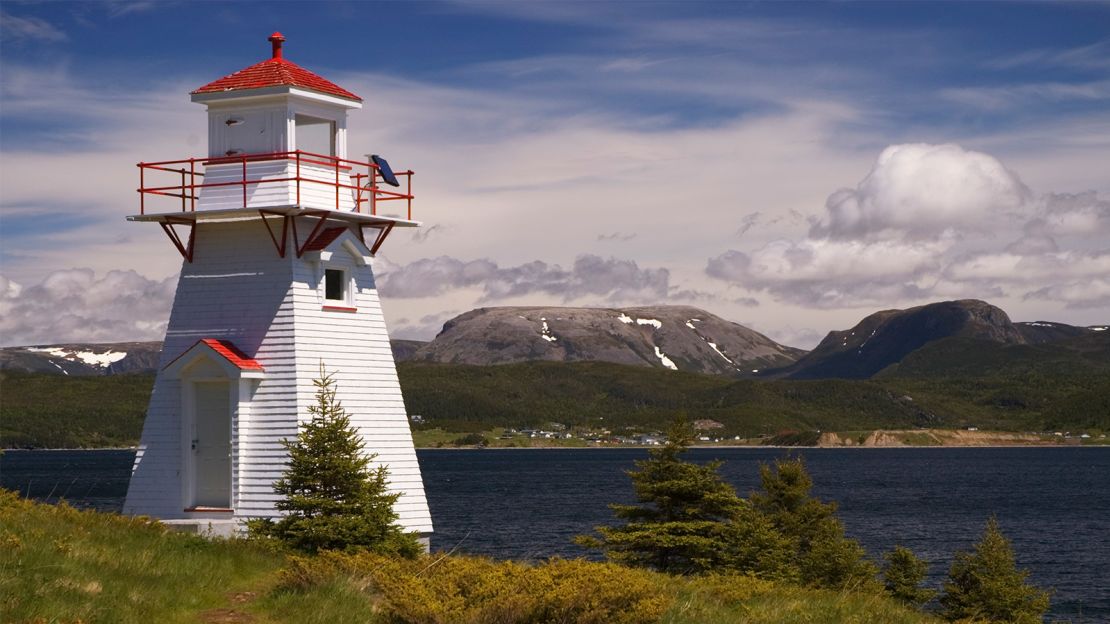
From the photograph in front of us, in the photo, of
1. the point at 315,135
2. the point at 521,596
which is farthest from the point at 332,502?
the point at 315,135

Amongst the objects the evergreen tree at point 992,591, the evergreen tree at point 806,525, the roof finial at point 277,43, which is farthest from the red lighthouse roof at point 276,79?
the evergreen tree at point 992,591

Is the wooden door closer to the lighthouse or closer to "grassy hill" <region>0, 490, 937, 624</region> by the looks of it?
the lighthouse

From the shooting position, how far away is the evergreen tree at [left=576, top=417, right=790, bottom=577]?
2625 cm

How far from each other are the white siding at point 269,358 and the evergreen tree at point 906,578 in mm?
17622

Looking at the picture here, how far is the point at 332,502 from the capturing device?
2042 cm

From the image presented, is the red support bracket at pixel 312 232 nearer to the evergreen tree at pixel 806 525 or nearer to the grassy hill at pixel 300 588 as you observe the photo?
the grassy hill at pixel 300 588

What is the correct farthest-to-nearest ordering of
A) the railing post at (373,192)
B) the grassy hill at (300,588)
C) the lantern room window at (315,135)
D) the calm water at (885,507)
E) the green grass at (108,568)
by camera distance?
the calm water at (885,507)
the railing post at (373,192)
the lantern room window at (315,135)
the grassy hill at (300,588)
the green grass at (108,568)

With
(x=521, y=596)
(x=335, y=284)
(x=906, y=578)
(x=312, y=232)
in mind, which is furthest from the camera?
(x=906, y=578)

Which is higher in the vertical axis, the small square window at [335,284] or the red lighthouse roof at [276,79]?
the red lighthouse roof at [276,79]

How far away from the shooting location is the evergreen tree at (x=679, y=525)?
26250mm

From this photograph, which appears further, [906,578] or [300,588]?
[906,578]

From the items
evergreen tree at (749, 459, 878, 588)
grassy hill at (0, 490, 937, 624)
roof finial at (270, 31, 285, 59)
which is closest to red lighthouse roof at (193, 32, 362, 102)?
roof finial at (270, 31, 285, 59)

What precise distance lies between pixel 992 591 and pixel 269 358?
21.9m

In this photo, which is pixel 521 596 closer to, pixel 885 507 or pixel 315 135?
pixel 315 135
